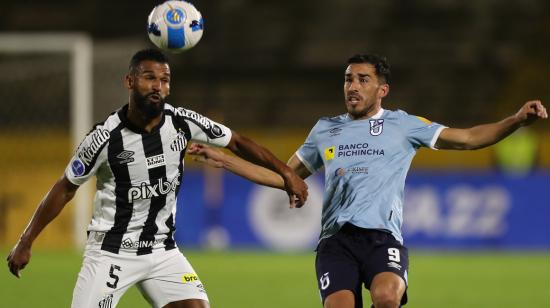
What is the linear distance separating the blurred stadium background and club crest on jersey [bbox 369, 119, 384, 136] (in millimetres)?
3674

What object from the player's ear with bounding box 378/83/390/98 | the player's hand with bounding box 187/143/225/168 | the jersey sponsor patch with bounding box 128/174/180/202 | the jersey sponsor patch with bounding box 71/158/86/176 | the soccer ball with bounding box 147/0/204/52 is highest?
the soccer ball with bounding box 147/0/204/52

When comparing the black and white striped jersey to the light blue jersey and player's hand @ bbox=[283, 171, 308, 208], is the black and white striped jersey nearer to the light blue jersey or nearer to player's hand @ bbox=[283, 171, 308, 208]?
player's hand @ bbox=[283, 171, 308, 208]

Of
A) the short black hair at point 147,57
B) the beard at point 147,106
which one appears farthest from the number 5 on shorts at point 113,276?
the short black hair at point 147,57

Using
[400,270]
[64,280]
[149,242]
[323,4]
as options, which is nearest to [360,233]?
[400,270]

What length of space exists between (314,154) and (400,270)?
1034 mm

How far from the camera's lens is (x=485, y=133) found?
20.4ft

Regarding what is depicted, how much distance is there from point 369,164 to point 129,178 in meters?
1.44

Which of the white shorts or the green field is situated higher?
the white shorts

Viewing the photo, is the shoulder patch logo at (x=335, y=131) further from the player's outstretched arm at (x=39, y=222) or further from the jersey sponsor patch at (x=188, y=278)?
the player's outstretched arm at (x=39, y=222)

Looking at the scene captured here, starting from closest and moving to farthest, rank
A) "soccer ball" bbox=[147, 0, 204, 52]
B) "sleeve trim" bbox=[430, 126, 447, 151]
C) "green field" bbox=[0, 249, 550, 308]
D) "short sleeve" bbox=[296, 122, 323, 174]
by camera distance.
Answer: "sleeve trim" bbox=[430, 126, 447, 151] → "soccer ball" bbox=[147, 0, 204, 52] → "short sleeve" bbox=[296, 122, 323, 174] → "green field" bbox=[0, 249, 550, 308]

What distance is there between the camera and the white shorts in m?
5.86

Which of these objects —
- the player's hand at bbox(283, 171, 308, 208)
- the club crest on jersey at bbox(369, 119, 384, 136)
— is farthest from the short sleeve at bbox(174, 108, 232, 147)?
the club crest on jersey at bbox(369, 119, 384, 136)

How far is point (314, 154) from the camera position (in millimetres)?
6609

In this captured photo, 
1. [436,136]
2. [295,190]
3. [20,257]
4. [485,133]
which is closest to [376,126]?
[436,136]
